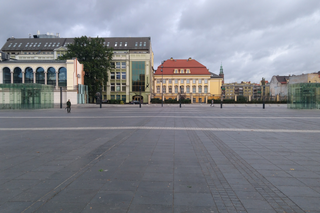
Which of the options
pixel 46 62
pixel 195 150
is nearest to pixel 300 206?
pixel 195 150

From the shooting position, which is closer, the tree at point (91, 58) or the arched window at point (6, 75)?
the arched window at point (6, 75)

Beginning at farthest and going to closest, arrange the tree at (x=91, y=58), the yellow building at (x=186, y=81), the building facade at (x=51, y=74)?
1. the yellow building at (x=186, y=81)
2. the tree at (x=91, y=58)
3. the building facade at (x=51, y=74)

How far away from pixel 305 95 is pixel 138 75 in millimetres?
47953

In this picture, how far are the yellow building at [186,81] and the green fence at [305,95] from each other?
50.8 m

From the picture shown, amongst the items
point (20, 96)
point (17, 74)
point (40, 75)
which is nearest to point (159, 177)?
point (20, 96)

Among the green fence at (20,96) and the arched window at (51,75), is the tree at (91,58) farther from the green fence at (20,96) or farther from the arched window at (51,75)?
the green fence at (20,96)

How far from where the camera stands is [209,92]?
284 ft

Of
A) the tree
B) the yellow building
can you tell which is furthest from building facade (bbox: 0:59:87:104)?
the yellow building

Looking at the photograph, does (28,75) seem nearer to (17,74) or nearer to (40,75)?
(17,74)

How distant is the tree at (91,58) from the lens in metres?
54.8

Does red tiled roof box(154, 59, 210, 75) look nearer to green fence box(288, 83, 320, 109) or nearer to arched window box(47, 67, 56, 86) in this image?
arched window box(47, 67, 56, 86)

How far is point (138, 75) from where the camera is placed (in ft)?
235

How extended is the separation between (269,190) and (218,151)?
9.84 ft

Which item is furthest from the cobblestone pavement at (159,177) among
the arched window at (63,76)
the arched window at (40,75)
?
the arched window at (40,75)
